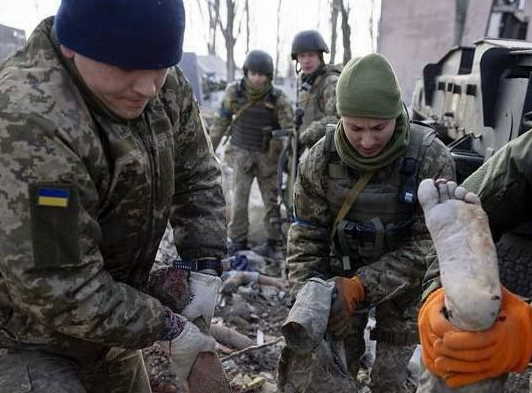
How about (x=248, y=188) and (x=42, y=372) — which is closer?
(x=42, y=372)

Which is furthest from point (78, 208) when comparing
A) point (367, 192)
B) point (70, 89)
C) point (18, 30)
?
point (18, 30)

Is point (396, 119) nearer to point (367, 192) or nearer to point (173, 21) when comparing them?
point (367, 192)

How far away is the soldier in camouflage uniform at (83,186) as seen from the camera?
1.60 m

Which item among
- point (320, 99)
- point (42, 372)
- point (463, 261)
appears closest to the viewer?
point (463, 261)

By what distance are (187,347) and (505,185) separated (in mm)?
1357

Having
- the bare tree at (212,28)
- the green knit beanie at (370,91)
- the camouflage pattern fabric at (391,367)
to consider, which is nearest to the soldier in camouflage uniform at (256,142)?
the camouflage pattern fabric at (391,367)

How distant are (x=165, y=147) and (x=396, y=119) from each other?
3.97 ft

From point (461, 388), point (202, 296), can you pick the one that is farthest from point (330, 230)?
point (461, 388)

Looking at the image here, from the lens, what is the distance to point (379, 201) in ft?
8.92

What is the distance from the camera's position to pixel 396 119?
8.82 feet

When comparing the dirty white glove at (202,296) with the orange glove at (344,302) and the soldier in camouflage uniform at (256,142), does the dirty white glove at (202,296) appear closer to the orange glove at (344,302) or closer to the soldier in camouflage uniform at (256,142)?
the orange glove at (344,302)

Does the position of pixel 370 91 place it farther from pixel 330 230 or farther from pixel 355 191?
pixel 330 230

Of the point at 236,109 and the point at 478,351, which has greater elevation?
the point at 478,351

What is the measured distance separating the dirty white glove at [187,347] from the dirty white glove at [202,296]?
9 cm
